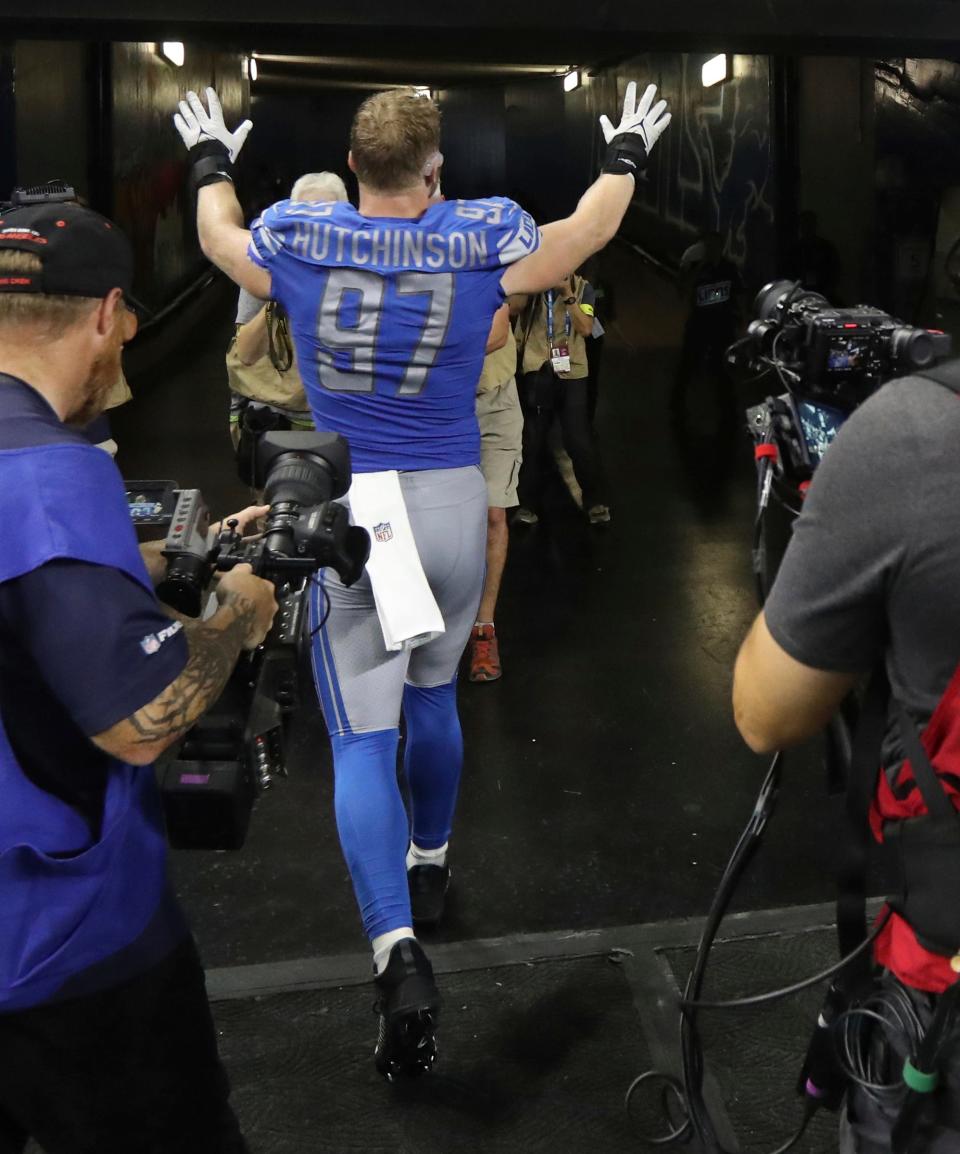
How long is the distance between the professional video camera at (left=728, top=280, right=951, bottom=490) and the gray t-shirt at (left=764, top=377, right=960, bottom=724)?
60 cm

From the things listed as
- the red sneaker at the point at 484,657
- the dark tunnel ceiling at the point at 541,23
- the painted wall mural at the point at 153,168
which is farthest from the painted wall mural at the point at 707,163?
the red sneaker at the point at 484,657

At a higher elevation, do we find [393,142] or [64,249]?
[393,142]

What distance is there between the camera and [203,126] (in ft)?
8.58

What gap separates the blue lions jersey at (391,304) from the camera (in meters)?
2.19

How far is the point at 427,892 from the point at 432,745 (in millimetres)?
409

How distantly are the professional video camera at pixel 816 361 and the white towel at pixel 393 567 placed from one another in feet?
2.33

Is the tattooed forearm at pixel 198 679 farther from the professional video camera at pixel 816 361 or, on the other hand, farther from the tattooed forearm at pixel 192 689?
the professional video camera at pixel 816 361

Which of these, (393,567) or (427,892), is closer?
(393,567)

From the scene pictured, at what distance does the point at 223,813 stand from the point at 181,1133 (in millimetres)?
408

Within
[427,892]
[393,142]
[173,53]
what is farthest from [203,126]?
[173,53]

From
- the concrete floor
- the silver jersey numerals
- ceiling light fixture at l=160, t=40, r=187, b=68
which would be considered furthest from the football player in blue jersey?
ceiling light fixture at l=160, t=40, r=187, b=68

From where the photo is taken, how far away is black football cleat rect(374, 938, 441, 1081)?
6.90ft

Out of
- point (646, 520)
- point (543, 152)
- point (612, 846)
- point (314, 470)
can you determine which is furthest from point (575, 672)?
point (543, 152)

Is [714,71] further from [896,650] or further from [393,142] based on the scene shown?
[896,650]
